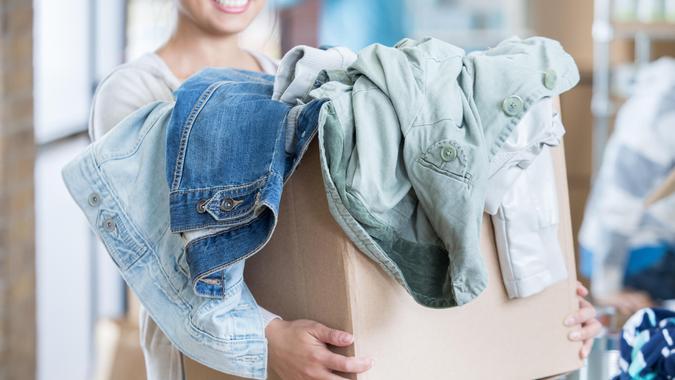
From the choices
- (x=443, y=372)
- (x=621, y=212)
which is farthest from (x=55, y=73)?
(x=443, y=372)

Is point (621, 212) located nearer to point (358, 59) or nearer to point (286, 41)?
point (286, 41)

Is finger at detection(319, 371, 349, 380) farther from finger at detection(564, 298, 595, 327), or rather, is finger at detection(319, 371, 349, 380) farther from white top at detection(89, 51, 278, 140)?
white top at detection(89, 51, 278, 140)

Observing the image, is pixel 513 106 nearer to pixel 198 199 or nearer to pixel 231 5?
pixel 198 199

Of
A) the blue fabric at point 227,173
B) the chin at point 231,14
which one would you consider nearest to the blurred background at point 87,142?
the chin at point 231,14

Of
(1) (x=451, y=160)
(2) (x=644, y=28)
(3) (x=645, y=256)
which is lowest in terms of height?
(3) (x=645, y=256)

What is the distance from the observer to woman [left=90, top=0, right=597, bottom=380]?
1.06 metres

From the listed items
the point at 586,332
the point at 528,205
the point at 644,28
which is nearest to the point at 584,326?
the point at 586,332

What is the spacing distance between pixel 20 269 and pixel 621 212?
1794mm

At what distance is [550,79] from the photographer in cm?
106

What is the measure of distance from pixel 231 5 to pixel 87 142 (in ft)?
7.53

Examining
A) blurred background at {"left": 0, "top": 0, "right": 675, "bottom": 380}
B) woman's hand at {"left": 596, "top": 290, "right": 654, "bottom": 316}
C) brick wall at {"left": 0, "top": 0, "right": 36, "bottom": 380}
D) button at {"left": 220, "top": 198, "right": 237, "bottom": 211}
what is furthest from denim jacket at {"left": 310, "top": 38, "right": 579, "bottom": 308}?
woman's hand at {"left": 596, "top": 290, "right": 654, "bottom": 316}

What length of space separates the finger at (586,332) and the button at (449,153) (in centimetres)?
36

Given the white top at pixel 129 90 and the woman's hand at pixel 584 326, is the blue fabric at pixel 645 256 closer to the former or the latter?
the woman's hand at pixel 584 326

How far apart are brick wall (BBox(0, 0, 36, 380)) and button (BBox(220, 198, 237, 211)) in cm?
168
